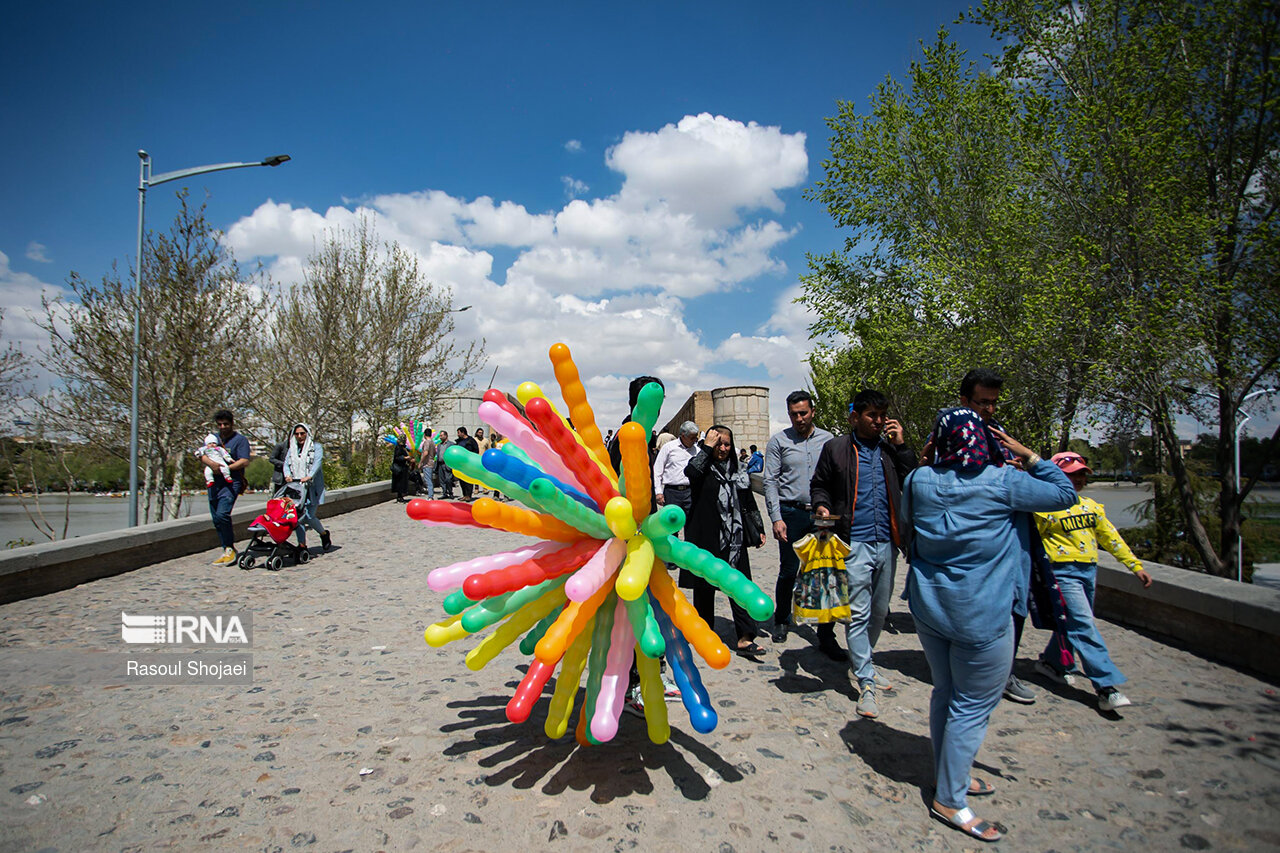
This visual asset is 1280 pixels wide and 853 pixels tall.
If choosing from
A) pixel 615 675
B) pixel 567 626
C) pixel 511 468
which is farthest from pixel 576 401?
pixel 615 675

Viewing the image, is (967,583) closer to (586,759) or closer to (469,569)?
(586,759)

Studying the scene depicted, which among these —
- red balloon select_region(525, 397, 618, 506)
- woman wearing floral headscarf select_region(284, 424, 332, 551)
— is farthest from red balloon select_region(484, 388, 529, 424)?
woman wearing floral headscarf select_region(284, 424, 332, 551)

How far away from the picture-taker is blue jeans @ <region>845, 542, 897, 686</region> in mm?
3852

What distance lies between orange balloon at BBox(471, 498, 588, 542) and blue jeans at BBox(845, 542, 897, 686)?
1.96m

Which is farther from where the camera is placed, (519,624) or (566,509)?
(519,624)

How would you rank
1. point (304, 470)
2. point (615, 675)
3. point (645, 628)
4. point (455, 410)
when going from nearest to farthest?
point (645, 628) < point (615, 675) < point (304, 470) < point (455, 410)

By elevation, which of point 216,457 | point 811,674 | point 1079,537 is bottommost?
point 811,674

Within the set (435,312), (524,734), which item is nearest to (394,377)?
(435,312)

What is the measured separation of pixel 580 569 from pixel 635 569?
26 cm

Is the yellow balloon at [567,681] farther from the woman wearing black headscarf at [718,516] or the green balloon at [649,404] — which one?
the woman wearing black headscarf at [718,516]

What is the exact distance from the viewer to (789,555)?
16.8ft

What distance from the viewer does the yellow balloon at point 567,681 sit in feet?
9.33

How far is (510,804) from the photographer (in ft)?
8.91

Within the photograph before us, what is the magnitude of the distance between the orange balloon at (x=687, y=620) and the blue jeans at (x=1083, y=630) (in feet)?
8.91
